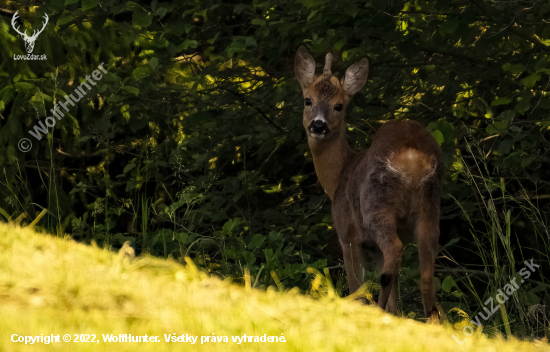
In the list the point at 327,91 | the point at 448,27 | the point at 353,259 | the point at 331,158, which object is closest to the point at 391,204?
the point at 353,259

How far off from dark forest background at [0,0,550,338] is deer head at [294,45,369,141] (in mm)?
184

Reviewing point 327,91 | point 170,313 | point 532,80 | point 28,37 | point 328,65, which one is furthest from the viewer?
point 28,37

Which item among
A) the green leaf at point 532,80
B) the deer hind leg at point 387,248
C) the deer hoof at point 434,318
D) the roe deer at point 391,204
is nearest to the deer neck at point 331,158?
the roe deer at point 391,204

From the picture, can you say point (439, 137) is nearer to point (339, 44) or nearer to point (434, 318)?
point (339, 44)

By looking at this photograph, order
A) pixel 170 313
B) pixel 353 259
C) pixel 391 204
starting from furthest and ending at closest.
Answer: pixel 353 259, pixel 391 204, pixel 170 313

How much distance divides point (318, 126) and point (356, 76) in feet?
2.17

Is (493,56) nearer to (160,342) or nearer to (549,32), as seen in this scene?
(549,32)

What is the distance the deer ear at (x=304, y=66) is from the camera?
5312mm

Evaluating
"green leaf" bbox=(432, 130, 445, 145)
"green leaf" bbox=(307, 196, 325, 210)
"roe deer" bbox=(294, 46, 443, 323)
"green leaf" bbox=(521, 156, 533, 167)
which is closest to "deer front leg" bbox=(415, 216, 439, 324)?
"roe deer" bbox=(294, 46, 443, 323)

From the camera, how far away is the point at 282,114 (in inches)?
256

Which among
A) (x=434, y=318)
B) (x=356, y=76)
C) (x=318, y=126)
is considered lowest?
(x=434, y=318)

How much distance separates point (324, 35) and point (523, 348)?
3.49m

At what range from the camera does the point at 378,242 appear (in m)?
4.02

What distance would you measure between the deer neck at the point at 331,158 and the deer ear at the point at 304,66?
0.52 metres
